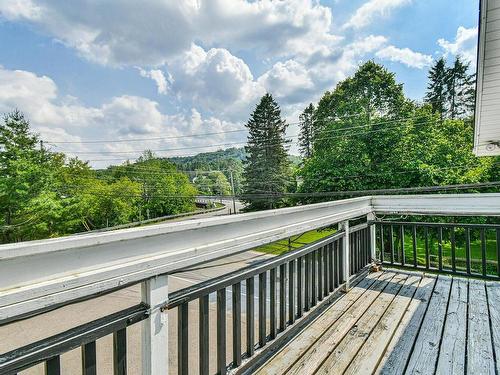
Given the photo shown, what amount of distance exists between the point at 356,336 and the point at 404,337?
0.36m

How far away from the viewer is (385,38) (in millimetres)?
13625

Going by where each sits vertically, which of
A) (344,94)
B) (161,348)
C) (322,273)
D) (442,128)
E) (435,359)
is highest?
(344,94)

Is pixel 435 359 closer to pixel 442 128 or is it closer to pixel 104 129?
pixel 442 128

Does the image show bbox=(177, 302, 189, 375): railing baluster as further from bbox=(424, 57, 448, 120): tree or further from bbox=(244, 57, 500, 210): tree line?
bbox=(424, 57, 448, 120): tree

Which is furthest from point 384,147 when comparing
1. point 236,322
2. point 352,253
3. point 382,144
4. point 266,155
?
point 266,155

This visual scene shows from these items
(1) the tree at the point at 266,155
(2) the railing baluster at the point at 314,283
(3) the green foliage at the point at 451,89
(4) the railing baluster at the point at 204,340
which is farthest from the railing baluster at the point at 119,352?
(3) the green foliage at the point at 451,89

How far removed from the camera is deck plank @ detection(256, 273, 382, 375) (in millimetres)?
1736

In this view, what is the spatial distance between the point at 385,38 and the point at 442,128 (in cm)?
525

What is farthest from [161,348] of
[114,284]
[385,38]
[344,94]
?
[385,38]

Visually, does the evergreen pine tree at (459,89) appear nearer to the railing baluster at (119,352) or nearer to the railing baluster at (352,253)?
the railing baluster at (352,253)

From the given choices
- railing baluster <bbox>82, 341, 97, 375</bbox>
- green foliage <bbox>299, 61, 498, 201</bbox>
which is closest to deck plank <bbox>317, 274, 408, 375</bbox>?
railing baluster <bbox>82, 341, 97, 375</bbox>

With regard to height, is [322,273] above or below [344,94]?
below

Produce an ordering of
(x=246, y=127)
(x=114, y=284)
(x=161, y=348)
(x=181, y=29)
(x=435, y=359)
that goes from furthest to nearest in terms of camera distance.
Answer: (x=246, y=127)
(x=181, y=29)
(x=435, y=359)
(x=161, y=348)
(x=114, y=284)

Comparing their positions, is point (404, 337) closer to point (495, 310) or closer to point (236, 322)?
point (495, 310)
